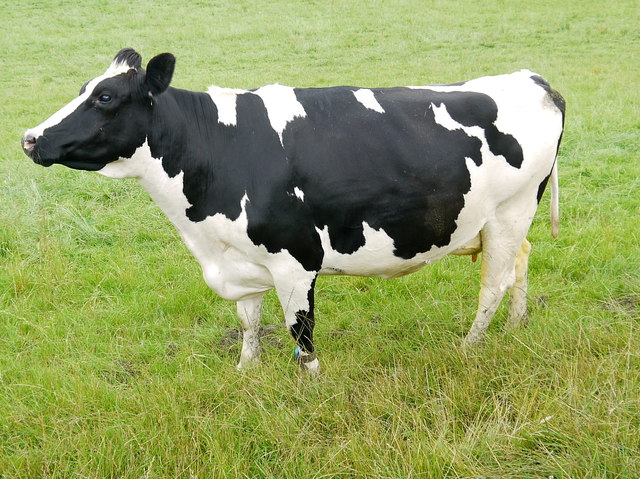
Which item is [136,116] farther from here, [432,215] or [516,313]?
[516,313]

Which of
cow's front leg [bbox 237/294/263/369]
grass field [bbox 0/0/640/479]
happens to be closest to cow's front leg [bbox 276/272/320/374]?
grass field [bbox 0/0/640/479]

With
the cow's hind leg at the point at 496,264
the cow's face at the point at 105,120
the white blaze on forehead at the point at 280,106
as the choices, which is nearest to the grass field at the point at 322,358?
the cow's hind leg at the point at 496,264

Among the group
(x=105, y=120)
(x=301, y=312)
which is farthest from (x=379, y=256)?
(x=105, y=120)

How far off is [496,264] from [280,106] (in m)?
1.82

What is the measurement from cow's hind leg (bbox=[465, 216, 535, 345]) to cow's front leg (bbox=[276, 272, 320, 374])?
1060 millimetres

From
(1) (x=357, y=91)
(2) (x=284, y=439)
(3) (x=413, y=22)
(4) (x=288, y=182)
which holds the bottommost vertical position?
(3) (x=413, y=22)

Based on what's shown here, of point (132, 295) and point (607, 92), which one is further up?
point (132, 295)

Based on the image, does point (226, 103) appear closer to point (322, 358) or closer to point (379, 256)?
point (379, 256)

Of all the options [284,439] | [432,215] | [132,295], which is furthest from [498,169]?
[132,295]

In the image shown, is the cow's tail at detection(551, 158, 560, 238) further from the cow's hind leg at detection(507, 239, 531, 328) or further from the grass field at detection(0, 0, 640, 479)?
the grass field at detection(0, 0, 640, 479)

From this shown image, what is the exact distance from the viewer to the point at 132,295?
535cm

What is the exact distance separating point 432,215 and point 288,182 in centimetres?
93

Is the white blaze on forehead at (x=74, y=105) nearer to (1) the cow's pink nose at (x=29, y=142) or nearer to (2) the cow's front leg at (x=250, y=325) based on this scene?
(1) the cow's pink nose at (x=29, y=142)

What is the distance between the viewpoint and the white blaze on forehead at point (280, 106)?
12.7 ft
